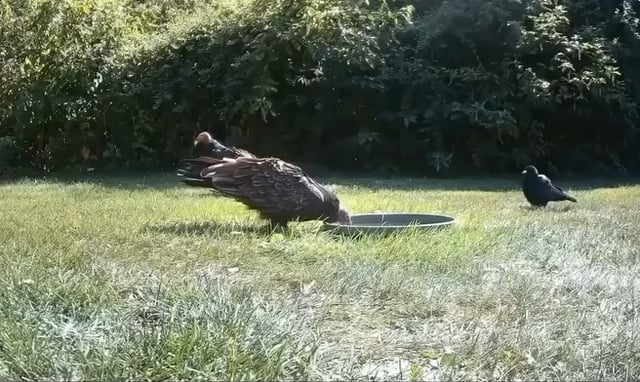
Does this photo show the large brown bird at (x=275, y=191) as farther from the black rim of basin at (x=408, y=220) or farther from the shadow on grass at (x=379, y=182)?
the shadow on grass at (x=379, y=182)

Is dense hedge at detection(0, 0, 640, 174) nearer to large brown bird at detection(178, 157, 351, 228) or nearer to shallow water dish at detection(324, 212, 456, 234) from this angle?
shallow water dish at detection(324, 212, 456, 234)

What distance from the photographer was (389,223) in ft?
15.5

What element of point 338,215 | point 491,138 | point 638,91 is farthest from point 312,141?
point 338,215

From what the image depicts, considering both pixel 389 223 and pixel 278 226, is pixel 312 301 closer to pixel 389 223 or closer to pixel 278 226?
pixel 278 226

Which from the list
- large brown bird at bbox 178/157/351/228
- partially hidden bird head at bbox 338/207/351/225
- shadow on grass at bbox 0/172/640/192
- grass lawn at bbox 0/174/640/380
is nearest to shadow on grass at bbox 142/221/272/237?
grass lawn at bbox 0/174/640/380

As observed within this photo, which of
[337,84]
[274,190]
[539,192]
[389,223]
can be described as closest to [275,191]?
[274,190]

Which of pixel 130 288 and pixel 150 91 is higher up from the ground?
pixel 150 91

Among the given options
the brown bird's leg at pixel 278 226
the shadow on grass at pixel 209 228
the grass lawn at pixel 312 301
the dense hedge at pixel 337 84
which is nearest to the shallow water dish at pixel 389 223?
the grass lawn at pixel 312 301

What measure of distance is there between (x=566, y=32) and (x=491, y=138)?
183 centimetres

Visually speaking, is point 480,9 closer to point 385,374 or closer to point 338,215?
point 338,215

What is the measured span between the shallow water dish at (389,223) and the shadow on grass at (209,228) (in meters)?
0.43

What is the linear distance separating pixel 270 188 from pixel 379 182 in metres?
4.83

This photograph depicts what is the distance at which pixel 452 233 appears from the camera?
13.8 feet

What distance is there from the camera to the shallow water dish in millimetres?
4141
